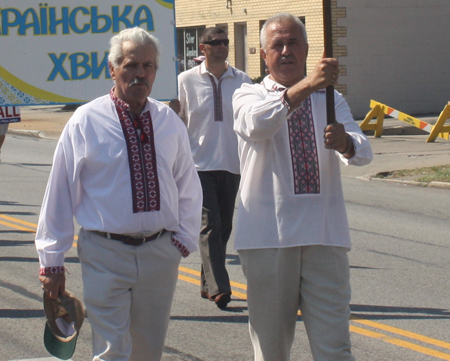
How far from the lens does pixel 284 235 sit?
11.6 feet

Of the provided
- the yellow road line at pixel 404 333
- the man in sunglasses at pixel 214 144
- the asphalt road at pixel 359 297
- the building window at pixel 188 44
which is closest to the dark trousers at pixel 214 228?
the man in sunglasses at pixel 214 144

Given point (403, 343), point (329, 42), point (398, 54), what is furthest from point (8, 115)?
point (398, 54)

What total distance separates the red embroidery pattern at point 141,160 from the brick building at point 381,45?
70.4 ft

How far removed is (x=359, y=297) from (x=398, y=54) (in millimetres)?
20733

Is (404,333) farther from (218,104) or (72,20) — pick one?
(72,20)

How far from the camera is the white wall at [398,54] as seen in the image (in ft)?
83.1

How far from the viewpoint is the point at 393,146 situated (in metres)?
18.4

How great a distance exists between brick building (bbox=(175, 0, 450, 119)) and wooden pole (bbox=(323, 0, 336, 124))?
21493 mm

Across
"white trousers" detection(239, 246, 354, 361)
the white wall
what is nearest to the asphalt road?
"white trousers" detection(239, 246, 354, 361)

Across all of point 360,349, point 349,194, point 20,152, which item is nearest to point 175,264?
point 360,349

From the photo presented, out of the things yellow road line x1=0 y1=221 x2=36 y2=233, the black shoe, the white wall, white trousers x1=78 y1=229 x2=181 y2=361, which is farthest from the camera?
the white wall

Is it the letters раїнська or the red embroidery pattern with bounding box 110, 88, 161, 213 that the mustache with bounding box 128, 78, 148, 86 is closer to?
the red embroidery pattern with bounding box 110, 88, 161, 213

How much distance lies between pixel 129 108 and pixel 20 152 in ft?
51.0

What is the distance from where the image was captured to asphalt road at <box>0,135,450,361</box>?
509cm
